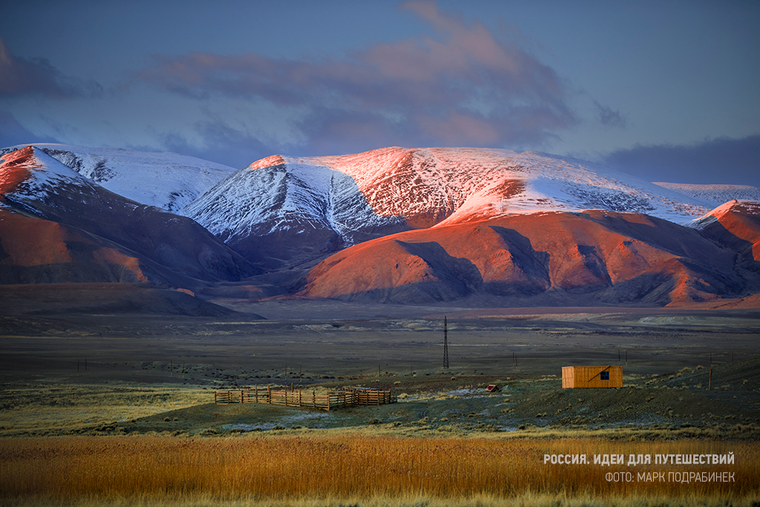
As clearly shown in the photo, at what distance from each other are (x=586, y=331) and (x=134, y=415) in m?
78.8

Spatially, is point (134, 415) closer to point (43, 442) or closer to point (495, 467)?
point (43, 442)

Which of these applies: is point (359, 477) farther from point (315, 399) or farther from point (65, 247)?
point (65, 247)

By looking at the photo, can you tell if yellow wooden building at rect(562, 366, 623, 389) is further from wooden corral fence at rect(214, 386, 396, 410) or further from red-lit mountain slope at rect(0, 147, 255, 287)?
red-lit mountain slope at rect(0, 147, 255, 287)

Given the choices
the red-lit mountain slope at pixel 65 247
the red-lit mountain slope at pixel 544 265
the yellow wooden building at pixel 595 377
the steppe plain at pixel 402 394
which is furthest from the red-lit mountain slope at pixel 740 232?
the yellow wooden building at pixel 595 377

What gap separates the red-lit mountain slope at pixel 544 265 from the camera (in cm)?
16012

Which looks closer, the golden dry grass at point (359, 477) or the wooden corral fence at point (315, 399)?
the golden dry grass at point (359, 477)

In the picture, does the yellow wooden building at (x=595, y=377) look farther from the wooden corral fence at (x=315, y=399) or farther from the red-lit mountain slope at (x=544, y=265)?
the red-lit mountain slope at (x=544, y=265)

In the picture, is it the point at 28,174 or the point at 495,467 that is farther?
the point at 28,174

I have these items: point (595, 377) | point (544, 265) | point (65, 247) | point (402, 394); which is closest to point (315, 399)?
point (402, 394)

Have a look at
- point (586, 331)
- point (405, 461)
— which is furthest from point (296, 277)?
point (405, 461)

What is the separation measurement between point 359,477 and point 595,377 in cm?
1910

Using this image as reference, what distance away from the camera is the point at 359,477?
45.5 ft

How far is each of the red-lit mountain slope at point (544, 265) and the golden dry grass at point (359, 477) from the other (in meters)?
142

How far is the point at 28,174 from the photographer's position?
637 ft
